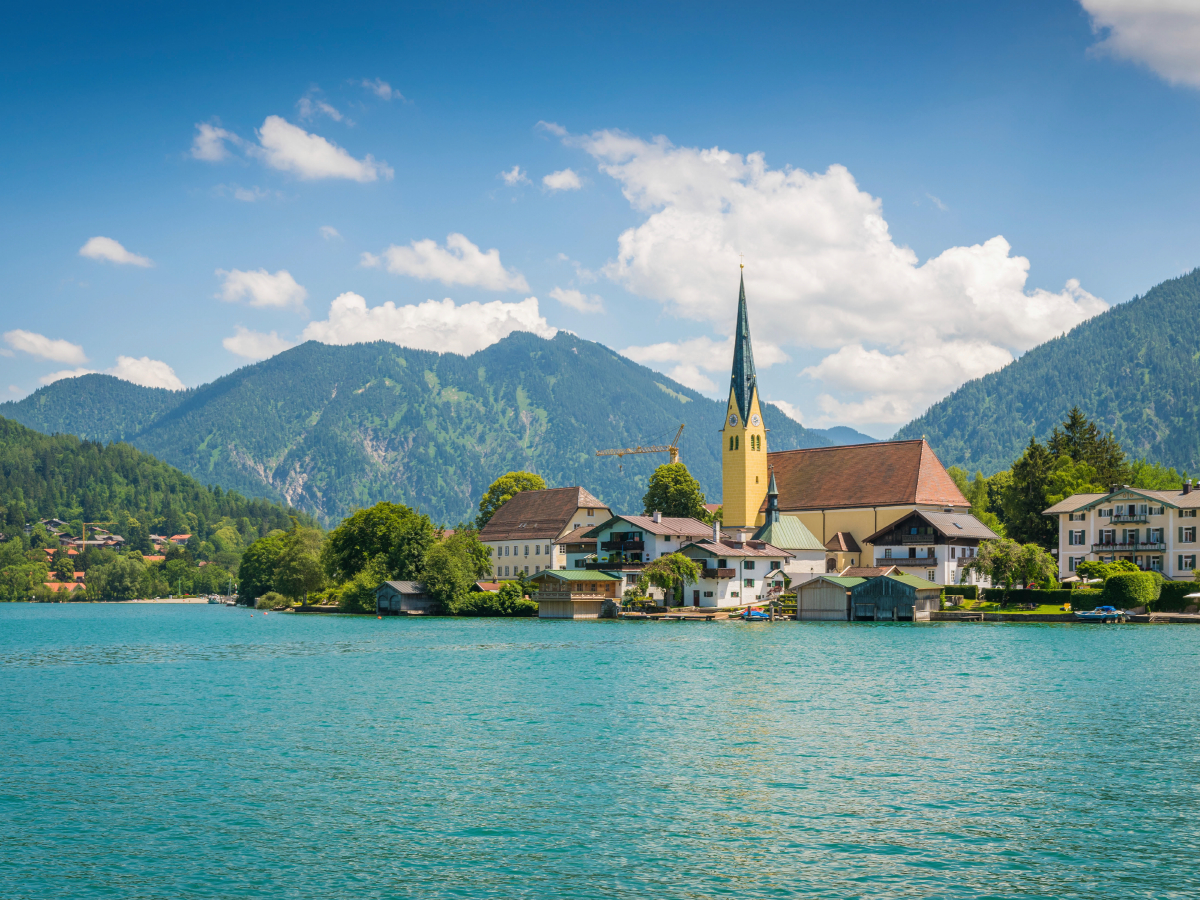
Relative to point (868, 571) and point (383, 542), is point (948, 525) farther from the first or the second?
point (383, 542)

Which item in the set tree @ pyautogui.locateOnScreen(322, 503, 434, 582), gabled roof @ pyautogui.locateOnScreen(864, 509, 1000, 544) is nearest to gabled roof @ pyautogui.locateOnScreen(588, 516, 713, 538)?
gabled roof @ pyautogui.locateOnScreen(864, 509, 1000, 544)

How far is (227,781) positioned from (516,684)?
21476 mm

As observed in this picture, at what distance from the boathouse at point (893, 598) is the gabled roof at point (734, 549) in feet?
36.4

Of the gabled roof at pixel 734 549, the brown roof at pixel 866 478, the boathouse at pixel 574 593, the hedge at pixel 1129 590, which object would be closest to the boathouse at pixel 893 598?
the gabled roof at pixel 734 549

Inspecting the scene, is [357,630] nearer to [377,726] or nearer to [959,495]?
[377,726]

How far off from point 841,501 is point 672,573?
93.7ft

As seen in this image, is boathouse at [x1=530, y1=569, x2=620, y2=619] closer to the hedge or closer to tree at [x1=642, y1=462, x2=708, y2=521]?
tree at [x1=642, y1=462, x2=708, y2=521]

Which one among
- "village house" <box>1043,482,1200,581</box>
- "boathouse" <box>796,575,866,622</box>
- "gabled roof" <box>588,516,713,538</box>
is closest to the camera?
"village house" <box>1043,482,1200,581</box>

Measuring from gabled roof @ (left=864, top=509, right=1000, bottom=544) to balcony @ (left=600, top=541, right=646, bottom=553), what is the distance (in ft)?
78.7

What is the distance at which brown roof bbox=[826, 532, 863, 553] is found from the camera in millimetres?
119750

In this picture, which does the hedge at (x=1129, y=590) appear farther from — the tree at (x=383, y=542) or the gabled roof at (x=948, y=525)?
the tree at (x=383, y=542)

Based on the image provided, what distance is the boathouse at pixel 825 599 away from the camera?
324 ft

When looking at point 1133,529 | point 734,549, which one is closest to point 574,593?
point 734,549

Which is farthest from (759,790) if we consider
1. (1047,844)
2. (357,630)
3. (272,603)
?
(272,603)
